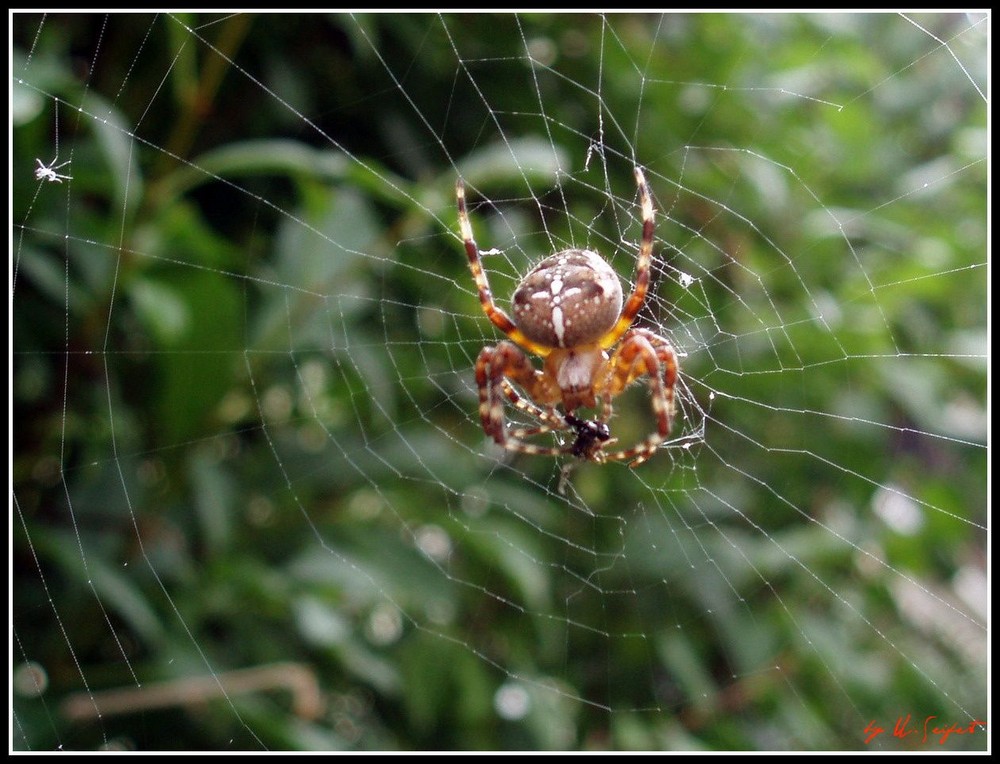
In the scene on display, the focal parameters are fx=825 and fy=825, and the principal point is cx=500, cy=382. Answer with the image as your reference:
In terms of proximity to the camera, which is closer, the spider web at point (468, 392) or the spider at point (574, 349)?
the spider web at point (468, 392)

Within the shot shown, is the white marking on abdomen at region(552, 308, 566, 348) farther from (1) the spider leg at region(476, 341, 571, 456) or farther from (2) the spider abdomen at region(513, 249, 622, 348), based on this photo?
(1) the spider leg at region(476, 341, 571, 456)

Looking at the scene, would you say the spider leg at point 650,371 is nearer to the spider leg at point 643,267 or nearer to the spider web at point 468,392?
the spider leg at point 643,267

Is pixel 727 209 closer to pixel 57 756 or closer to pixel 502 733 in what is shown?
pixel 502 733

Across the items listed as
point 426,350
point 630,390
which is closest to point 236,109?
point 426,350
